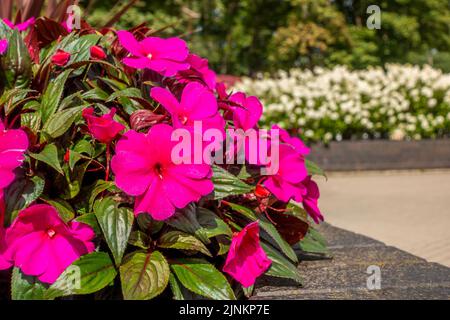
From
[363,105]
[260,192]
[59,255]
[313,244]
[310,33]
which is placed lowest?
[313,244]

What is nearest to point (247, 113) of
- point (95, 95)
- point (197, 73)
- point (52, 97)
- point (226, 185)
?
point (197, 73)

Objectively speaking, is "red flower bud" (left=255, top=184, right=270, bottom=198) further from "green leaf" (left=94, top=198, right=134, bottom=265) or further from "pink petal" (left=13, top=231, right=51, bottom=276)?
"pink petal" (left=13, top=231, right=51, bottom=276)

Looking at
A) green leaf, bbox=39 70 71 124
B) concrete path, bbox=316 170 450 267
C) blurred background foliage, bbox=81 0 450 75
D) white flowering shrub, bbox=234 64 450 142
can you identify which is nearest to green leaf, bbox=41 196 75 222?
green leaf, bbox=39 70 71 124

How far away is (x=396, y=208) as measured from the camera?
5633mm

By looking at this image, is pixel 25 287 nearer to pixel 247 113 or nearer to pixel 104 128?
pixel 104 128

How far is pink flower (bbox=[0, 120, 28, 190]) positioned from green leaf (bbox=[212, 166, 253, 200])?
0.43 metres

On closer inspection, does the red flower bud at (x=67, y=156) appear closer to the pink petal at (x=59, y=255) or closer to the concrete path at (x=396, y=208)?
the pink petal at (x=59, y=255)

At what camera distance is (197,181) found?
127 cm

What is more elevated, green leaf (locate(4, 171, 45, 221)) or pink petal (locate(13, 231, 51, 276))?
green leaf (locate(4, 171, 45, 221))

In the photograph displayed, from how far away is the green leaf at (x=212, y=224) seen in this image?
1365 millimetres

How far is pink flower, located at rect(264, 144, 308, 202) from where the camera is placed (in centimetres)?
158

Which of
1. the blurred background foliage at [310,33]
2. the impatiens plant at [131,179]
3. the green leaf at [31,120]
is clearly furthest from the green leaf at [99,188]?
the blurred background foliage at [310,33]

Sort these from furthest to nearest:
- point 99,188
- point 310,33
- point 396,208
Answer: point 310,33 < point 396,208 < point 99,188

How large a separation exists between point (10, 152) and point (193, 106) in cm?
43
